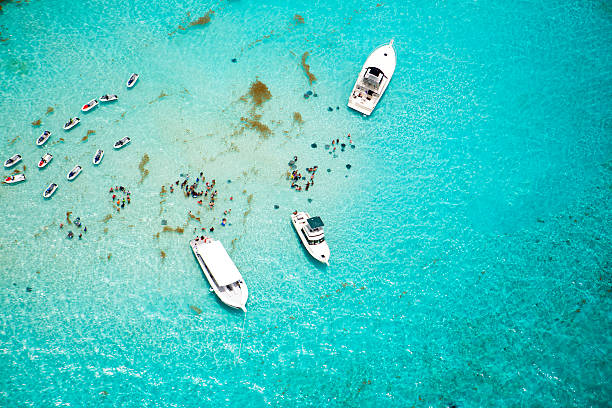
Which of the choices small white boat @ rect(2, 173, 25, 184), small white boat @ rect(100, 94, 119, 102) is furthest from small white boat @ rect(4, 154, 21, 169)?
small white boat @ rect(100, 94, 119, 102)

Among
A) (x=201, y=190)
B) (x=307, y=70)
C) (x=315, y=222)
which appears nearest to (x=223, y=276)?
(x=315, y=222)

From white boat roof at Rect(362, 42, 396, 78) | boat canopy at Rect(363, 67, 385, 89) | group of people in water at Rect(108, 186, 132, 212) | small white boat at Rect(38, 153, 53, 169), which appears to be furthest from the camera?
white boat roof at Rect(362, 42, 396, 78)

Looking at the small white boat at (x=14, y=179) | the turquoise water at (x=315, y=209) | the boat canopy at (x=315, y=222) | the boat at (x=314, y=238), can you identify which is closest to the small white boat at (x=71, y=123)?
the turquoise water at (x=315, y=209)

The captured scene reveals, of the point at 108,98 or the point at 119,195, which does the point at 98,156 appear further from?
the point at 108,98

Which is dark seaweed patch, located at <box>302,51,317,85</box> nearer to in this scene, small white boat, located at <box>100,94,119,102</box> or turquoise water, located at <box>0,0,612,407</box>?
turquoise water, located at <box>0,0,612,407</box>

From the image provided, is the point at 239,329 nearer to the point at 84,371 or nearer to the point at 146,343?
the point at 146,343

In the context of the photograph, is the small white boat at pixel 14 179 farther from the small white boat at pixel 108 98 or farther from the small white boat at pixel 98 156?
the small white boat at pixel 108 98
